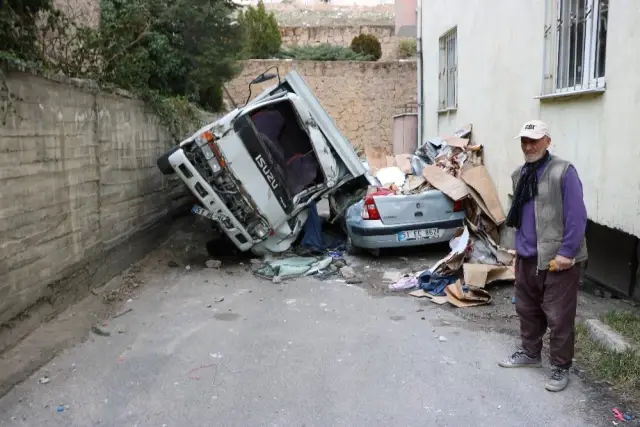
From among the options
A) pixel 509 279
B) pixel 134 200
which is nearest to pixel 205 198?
pixel 134 200

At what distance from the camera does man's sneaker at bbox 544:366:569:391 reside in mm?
4004

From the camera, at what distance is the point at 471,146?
30.8 ft

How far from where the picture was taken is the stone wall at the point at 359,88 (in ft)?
70.9

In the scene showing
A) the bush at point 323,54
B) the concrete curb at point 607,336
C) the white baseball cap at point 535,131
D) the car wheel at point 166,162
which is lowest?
the concrete curb at point 607,336

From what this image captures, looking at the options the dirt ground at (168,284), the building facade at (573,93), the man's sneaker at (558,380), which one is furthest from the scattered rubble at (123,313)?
the building facade at (573,93)

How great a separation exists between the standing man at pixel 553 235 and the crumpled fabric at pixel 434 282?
2.30 m

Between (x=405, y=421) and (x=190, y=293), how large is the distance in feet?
12.7

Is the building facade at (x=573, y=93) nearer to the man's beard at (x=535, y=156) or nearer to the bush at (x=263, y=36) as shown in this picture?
the man's beard at (x=535, y=156)

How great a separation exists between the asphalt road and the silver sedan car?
1.72 meters

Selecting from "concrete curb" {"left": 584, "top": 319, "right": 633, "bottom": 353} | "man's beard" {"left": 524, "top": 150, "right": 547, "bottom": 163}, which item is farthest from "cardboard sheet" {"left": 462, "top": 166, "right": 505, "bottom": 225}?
"man's beard" {"left": 524, "top": 150, "right": 547, "bottom": 163}

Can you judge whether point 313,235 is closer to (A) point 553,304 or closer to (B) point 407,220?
(B) point 407,220

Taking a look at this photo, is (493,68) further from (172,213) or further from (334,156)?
(172,213)

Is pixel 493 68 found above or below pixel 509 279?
above

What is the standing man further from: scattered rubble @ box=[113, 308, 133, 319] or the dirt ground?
scattered rubble @ box=[113, 308, 133, 319]
